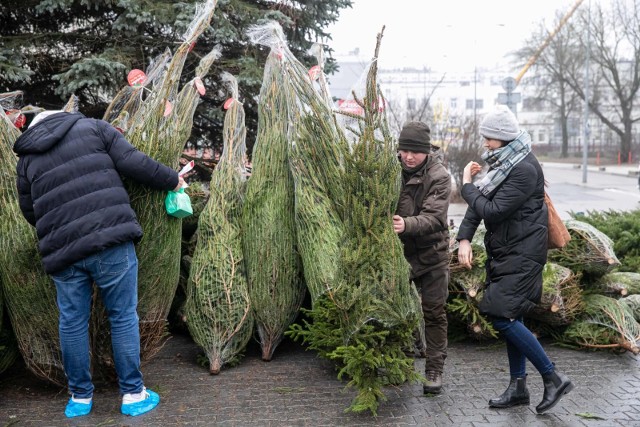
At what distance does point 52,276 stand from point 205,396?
1.25m

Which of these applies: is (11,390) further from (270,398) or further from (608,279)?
(608,279)

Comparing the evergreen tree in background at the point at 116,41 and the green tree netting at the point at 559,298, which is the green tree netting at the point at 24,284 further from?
the green tree netting at the point at 559,298

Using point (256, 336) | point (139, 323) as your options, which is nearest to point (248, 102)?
point (256, 336)

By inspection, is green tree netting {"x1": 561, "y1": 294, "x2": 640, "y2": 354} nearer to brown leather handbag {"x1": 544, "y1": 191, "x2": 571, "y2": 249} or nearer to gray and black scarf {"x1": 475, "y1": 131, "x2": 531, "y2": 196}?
brown leather handbag {"x1": 544, "y1": 191, "x2": 571, "y2": 249}

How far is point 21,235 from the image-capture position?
13.2ft

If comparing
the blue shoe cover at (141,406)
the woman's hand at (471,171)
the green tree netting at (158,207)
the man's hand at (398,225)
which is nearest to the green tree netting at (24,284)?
the green tree netting at (158,207)

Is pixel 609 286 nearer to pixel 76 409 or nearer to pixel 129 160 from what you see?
pixel 129 160

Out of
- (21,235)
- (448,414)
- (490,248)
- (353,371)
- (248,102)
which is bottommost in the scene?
(448,414)

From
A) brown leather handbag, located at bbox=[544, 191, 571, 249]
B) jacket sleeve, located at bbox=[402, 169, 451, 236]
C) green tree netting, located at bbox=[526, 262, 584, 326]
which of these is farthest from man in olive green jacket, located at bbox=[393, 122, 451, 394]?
green tree netting, located at bbox=[526, 262, 584, 326]

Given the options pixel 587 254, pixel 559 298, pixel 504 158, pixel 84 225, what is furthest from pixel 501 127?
pixel 84 225

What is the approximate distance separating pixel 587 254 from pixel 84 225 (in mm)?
4022

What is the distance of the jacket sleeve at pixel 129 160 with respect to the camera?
12.6ft

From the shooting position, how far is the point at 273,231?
4.85 m

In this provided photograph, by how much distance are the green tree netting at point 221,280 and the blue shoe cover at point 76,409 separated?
0.96m
